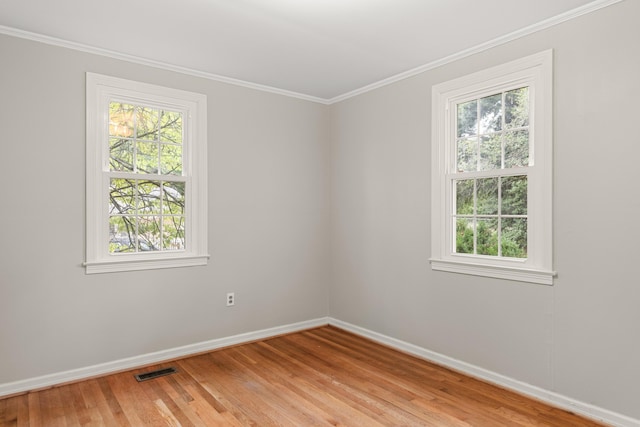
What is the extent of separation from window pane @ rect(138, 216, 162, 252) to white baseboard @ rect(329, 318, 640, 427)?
2.22 meters

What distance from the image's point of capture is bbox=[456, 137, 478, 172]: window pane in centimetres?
330

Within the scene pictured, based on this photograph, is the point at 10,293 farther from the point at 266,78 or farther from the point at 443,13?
the point at 443,13

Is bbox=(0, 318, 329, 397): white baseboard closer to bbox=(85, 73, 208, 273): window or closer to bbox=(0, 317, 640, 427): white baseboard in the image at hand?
bbox=(0, 317, 640, 427): white baseboard

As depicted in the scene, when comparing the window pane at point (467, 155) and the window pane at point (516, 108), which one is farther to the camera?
the window pane at point (467, 155)

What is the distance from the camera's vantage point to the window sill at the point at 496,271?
2807 millimetres

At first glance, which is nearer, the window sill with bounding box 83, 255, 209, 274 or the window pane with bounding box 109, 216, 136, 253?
the window sill with bounding box 83, 255, 209, 274

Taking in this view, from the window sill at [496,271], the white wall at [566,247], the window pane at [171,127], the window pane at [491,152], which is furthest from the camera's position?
the window pane at [171,127]

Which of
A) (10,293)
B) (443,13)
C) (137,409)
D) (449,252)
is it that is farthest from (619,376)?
(10,293)

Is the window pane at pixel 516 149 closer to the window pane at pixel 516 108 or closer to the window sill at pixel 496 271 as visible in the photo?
the window pane at pixel 516 108

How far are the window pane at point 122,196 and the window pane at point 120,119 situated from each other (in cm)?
40

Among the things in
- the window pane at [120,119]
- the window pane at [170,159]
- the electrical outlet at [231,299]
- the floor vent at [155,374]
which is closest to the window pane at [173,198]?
the window pane at [170,159]

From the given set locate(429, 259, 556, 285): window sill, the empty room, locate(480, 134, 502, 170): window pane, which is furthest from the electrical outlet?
locate(480, 134, 502, 170): window pane

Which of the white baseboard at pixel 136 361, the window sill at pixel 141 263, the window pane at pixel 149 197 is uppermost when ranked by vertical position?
the window pane at pixel 149 197

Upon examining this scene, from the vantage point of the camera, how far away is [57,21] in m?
2.77
